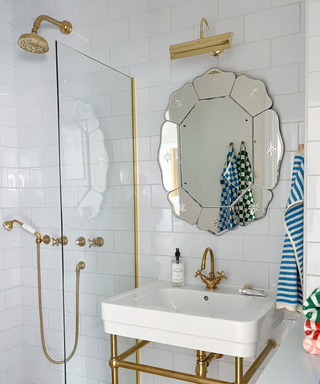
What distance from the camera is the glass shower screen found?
1748 millimetres

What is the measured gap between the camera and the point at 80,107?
1801 millimetres

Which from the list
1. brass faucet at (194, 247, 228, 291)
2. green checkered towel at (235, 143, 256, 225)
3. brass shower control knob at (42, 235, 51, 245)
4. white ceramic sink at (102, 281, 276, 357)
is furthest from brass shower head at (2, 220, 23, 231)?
green checkered towel at (235, 143, 256, 225)

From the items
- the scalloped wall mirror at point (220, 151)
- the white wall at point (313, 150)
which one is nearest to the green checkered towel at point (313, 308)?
the white wall at point (313, 150)

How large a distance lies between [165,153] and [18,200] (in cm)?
111

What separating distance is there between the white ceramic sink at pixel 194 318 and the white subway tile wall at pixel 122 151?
0.16 m

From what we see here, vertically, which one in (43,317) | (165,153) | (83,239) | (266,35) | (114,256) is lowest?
(43,317)

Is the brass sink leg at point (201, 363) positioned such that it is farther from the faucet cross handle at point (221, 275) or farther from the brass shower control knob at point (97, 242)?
the brass shower control knob at point (97, 242)

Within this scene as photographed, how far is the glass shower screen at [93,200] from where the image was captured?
175 cm

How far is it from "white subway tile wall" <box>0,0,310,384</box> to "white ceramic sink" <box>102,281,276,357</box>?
16cm

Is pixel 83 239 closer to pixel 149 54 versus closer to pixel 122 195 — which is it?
pixel 122 195

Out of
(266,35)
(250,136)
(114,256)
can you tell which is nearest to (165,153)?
(250,136)

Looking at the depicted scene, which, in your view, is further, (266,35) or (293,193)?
(266,35)

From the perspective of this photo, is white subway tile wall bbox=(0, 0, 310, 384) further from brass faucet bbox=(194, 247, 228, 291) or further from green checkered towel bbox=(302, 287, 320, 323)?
green checkered towel bbox=(302, 287, 320, 323)

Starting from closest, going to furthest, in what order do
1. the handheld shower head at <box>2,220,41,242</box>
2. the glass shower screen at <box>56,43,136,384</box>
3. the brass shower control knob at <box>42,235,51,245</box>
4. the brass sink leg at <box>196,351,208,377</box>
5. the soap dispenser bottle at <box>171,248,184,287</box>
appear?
the brass sink leg at <box>196,351,208,377</box> → the glass shower screen at <box>56,43,136,384</box> → the soap dispenser bottle at <box>171,248,184,287</box> → the brass shower control knob at <box>42,235,51,245</box> → the handheld shower head at <box>2,220,41,242</box>
